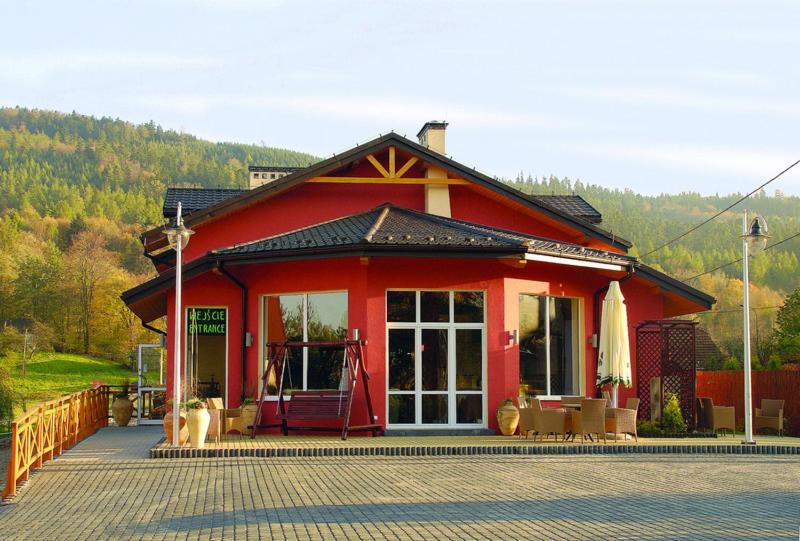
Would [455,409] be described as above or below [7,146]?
below

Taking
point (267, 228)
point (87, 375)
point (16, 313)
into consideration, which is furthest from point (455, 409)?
point (16, 313)

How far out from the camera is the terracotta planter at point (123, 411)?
A: 22.2m

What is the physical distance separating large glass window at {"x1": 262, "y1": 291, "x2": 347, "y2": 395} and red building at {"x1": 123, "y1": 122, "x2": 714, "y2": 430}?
26mm

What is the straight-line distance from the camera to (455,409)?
1781cm

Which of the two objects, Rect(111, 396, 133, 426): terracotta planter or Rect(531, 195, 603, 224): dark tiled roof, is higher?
Rect(531, 195, 603, 224): dark tiled roof

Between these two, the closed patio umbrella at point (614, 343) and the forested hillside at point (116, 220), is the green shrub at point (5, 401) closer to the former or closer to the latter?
the closed patio umbrella at point (614, 343)

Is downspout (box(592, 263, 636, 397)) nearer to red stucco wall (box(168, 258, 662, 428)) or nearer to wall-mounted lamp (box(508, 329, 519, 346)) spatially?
red stucco wall (box(168, 258, 662, 428))

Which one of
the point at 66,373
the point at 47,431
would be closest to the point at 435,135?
the point at 47,431

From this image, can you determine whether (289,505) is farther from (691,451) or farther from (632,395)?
(632,395)

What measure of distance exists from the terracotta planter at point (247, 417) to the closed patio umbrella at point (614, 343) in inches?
246

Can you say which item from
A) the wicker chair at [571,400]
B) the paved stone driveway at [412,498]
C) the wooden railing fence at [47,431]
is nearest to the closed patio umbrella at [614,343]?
the wicker chair at [571,400]

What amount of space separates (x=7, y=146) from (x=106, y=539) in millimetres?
100575

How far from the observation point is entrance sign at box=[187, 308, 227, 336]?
64.7 ft

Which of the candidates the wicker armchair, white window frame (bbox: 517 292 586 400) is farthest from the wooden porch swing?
the wicker armchair
